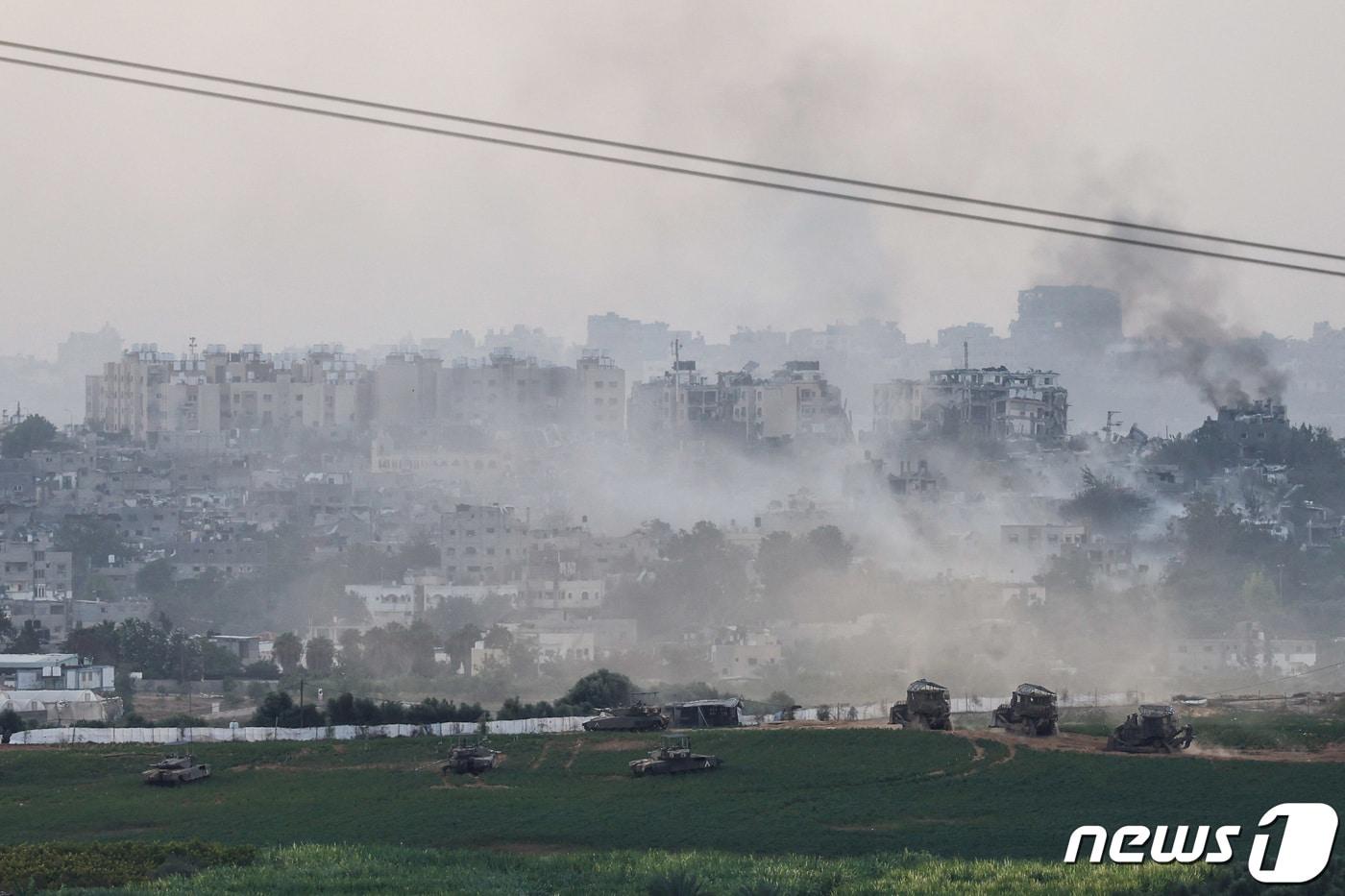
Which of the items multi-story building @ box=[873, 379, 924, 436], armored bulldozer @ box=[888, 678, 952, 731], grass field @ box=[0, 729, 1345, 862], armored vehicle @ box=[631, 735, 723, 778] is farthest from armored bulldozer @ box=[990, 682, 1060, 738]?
multi-story building @ box=[873, 379, 924, 436]

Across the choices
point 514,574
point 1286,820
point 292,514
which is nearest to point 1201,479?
point 514,574

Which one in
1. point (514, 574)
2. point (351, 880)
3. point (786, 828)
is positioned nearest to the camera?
point (351, 880)

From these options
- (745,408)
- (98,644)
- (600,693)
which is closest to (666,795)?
(600,693)

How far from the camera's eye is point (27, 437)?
14300 centimetres

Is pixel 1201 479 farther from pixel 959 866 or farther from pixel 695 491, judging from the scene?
pixel 959 866

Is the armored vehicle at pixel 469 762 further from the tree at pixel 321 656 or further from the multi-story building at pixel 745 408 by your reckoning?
the multi-story building at pixel 745 408

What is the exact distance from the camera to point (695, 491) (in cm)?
13662

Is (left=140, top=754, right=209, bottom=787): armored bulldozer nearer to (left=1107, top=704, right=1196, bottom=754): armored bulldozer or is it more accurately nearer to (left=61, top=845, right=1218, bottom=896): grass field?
(left=61, top=845, right=1218, bottom=896): grass field

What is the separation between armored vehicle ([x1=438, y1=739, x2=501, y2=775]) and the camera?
3841cm

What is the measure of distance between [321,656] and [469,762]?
47.0 meters

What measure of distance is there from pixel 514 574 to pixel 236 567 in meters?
18.0

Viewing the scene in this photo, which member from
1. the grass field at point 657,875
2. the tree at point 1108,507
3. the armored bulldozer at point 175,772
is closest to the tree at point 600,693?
the armored bulldozer at point 175,772

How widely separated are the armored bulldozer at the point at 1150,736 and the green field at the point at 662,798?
1099 millimetres
